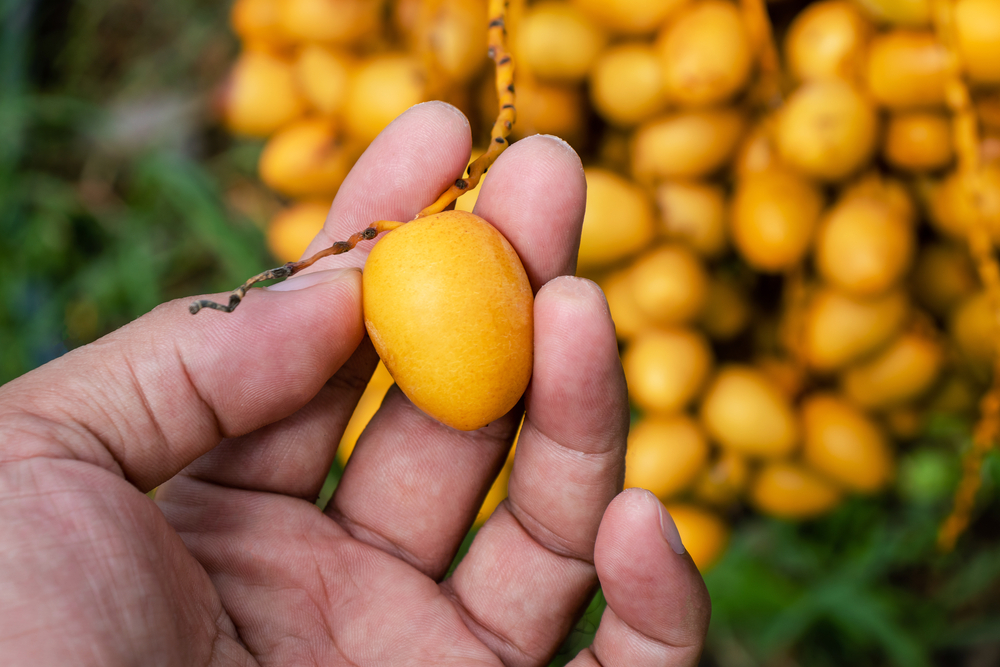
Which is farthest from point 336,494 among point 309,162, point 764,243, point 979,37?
point 979,37

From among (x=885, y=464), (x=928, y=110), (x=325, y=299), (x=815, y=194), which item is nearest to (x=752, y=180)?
(x=815, y=194)

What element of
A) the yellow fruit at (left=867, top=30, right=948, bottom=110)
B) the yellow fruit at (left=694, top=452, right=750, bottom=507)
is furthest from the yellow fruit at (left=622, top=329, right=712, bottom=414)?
the yellow fruit at (left=867, top=30, right=948, bottom=110)

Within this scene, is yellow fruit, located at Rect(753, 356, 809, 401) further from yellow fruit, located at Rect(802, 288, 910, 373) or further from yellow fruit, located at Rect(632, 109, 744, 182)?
yellow fruit, located at Rect(632, 109, 744, 182)

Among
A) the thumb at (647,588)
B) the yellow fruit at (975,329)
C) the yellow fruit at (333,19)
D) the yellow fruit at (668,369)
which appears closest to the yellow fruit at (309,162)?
the yellow fruit at (333,19)

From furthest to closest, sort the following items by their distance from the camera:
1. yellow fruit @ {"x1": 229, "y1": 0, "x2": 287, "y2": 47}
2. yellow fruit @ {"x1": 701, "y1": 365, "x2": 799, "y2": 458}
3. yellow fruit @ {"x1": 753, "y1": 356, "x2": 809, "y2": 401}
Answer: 1. yellow fruit @ {"x1": 229, "y1": 0, "x2": 287, "y2": 47}
2. yellow fruit @ {"x1": 753, "y1": 356, "x2": 809, "y2": 401}
3. yellow fruit @ {"x1": 701, "y1": 365, "x2": 799, "y2": 458}

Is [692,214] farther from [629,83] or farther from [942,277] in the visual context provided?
[942,277]
